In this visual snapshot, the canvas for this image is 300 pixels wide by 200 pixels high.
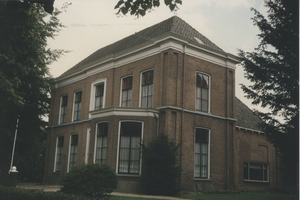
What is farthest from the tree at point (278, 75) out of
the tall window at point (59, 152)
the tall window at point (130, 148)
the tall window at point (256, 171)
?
the tall window at point (59, 152)

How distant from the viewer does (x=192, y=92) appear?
19859 millimetres

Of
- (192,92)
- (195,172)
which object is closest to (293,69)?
(192,92)

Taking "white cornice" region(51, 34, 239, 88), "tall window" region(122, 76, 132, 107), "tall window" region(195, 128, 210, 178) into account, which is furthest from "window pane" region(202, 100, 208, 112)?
"tall window" region(122, 76, 132, 107)

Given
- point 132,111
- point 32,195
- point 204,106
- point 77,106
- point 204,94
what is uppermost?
point 204,94

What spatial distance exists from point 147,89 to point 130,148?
3.78 meters

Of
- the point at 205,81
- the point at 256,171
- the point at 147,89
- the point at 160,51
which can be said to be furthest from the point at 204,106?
the point at 256,171

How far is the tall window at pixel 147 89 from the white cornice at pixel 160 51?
1184 mm

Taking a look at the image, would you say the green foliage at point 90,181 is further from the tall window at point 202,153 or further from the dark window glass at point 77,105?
the dark window glass at point 77,105

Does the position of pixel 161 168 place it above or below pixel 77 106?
below

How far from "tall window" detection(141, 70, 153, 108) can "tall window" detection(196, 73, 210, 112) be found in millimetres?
2791

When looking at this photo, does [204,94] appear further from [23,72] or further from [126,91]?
[23,72]

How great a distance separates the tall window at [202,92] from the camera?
66.7 feet

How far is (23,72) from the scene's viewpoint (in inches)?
729

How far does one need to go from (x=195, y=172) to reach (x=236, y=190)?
10.5 feet
